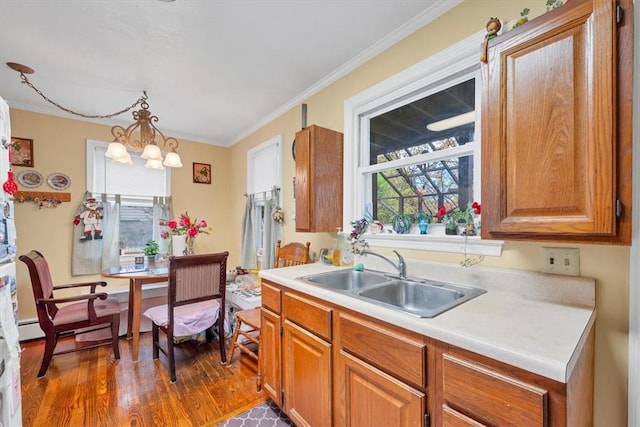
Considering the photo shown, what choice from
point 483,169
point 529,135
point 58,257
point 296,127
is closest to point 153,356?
point 58,257

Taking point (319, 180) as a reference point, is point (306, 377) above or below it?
below

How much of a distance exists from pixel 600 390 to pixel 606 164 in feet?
3.02

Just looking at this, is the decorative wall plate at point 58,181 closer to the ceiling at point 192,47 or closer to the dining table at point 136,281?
the ceiling at point 192,47

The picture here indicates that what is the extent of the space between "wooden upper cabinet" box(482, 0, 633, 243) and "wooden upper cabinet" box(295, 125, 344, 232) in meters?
1.16

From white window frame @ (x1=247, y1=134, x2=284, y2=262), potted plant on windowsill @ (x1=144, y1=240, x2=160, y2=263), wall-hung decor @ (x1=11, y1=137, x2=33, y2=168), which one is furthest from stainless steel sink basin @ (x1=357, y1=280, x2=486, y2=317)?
wall-hung decor @ (x1=11, y1=137, x2=33, y2=168)

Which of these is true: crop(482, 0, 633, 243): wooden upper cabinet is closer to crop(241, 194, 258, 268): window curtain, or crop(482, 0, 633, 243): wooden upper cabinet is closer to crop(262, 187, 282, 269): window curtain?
crop(262, 187, 282, 269): window curtain

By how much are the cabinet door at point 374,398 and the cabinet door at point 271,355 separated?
537mm

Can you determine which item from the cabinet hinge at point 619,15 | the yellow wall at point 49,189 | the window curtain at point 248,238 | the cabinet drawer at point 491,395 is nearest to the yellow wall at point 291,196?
the yellow wall at point 49,189

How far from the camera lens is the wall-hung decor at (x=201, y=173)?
13.0ft

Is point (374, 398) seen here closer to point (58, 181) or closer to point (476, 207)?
point (476, 207)

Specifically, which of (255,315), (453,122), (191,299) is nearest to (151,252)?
(191,299)

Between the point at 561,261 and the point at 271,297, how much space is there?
150 centimetres

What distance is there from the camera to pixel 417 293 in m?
1.51

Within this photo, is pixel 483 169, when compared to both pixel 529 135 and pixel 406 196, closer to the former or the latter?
pixel 529 135
